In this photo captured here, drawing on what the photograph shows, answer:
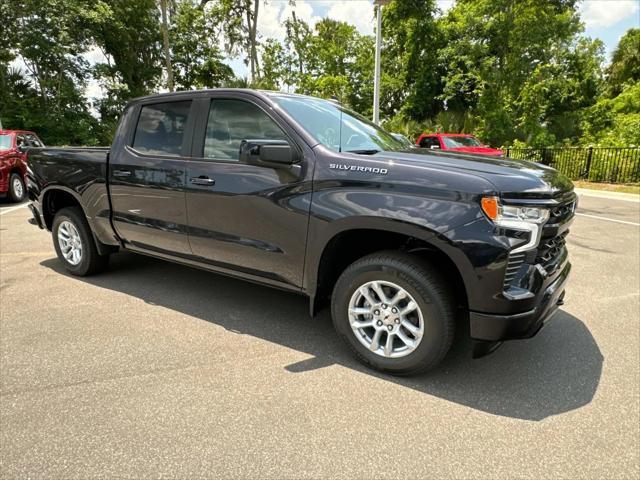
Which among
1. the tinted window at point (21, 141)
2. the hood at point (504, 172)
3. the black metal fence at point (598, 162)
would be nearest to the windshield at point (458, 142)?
the black metal fence at point (598, 162)

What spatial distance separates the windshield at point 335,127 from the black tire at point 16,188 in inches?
384

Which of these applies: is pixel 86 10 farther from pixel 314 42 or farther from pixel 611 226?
pixel 611 226

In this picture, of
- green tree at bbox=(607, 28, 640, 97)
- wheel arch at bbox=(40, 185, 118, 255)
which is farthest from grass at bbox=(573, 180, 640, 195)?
green tree at bbox=(607, 28, 640, 97)

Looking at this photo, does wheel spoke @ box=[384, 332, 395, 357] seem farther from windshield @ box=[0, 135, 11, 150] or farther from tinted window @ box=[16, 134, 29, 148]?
tinted window @ box=[16, 134, 29, 148]

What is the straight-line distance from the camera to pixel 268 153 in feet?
9.77

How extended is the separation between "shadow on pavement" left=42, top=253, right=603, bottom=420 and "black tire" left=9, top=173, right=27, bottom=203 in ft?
24.6

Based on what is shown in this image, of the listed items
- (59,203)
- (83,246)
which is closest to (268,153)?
(83,246)

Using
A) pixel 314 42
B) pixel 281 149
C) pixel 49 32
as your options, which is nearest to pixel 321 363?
pixel 281 149

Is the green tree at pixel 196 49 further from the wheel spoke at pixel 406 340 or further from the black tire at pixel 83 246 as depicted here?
the wheel spoke at pixel 406 340

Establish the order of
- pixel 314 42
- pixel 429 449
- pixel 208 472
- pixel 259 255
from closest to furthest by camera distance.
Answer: pixel 208 472 < pixel 429 449 < pixel 259 255 < pixel 314 42

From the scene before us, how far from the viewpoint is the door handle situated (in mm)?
3520

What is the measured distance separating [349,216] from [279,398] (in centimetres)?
121

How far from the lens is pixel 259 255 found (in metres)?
3.38

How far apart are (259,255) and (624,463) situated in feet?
8.15
